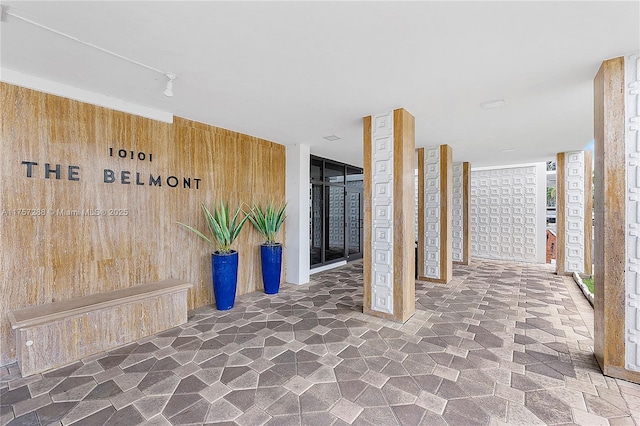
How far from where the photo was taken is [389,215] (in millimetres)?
3795

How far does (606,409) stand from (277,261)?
13.6ft

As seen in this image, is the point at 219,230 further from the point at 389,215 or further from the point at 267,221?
the point at 389,215

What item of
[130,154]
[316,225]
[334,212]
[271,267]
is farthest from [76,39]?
[334,212]

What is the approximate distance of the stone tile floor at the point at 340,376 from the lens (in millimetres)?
2078

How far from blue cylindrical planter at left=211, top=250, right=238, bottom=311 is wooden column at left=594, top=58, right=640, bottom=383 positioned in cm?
425

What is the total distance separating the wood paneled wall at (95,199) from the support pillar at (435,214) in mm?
4002

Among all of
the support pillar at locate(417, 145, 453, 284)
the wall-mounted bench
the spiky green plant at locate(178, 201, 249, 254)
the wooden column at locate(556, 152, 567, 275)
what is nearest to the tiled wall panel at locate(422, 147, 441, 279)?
the support pillar at locate(417, 145, 453, 284)

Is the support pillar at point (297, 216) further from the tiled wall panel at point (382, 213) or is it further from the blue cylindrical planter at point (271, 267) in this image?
the tiled wall panel at point (382, 213)

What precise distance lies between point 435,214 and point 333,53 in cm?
453

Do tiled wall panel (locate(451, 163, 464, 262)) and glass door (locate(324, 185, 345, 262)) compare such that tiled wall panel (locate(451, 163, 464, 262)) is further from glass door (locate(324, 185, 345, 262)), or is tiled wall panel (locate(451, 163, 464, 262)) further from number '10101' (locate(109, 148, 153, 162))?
number '10101' (locate(109, 148, 153, 162))

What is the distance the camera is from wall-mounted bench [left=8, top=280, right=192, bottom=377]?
259cm

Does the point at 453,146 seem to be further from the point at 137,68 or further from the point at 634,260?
the point at 137,68

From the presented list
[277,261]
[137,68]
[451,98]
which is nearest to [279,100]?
[137,68]

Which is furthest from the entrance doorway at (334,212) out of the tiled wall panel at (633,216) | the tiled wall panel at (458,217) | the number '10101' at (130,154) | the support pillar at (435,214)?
the tiled wall panel at (633,216)
